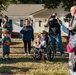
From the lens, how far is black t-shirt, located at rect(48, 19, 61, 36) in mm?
13180

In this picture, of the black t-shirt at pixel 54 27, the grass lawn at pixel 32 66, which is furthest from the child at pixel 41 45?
the black t-shirt at pixel 54 27

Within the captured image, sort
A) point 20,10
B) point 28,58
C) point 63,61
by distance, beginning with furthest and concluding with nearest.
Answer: point 20,10 → point 28,58 → point 63,61

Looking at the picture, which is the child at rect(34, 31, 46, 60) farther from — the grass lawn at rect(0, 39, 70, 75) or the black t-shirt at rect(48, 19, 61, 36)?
the black t-shirt at rect(48, 19, 61, 36)

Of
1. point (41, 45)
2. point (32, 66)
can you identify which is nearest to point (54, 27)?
point (41, 45)

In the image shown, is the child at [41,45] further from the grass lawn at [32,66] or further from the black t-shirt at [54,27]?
the black t-shirt at [54,27]

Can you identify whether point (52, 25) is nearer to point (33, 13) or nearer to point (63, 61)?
point (63, 61)

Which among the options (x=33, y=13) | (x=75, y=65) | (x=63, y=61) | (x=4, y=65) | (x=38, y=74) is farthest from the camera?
(x=33, y=13)

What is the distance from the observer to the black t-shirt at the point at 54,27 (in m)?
13.2

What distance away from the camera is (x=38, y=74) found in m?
9.38

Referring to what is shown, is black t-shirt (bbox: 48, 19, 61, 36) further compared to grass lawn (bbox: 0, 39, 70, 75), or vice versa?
black t-shirt (bbox: 48, 19, 61, 36)

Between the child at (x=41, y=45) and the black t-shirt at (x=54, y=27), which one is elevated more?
the black t-shirt at (x=54, y=27)

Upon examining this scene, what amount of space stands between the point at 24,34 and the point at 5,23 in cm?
92

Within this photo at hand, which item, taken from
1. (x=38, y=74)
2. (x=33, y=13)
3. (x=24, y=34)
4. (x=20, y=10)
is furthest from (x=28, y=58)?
(x=20, y=10)

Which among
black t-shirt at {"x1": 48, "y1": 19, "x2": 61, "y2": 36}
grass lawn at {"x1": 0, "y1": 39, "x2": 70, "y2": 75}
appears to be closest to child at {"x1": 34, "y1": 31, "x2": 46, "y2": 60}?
grass lawn at {"x1": 0, "y1": 39, "x2": 70, "y2": 75}
